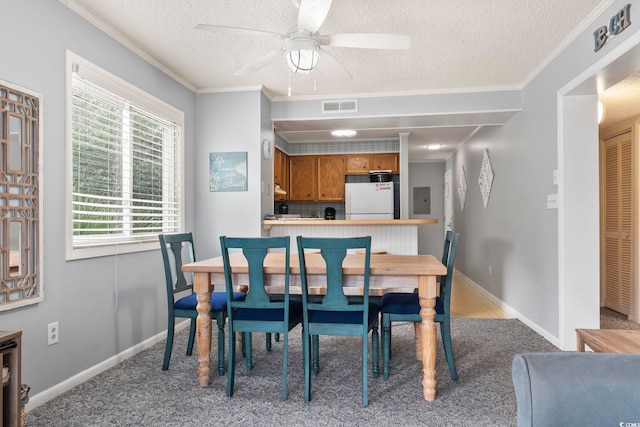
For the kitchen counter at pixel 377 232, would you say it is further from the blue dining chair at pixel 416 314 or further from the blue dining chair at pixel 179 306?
the blue dining chair at pixel 416 314

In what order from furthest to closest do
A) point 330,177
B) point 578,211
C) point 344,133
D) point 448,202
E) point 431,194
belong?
point 431,194
point 448,202
point 330,177
point 344,133
point 578,211

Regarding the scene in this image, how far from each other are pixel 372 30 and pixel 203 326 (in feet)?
7.69

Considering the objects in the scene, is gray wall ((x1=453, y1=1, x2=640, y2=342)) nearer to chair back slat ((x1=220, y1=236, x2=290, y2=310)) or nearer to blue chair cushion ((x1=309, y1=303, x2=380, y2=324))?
blue chair cushion ((x1=309, y1=303, x2=380, y2=324))

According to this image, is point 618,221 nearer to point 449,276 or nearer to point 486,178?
point 486,178

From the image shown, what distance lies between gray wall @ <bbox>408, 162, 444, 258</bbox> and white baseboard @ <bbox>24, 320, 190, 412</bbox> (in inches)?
246

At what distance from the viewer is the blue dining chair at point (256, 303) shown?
2229mm

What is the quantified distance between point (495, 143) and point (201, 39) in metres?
3.59

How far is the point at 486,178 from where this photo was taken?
17.1 ft

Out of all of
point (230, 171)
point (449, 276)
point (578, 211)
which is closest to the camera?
point (449, 276)

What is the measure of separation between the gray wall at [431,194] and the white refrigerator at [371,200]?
2634 millimetres

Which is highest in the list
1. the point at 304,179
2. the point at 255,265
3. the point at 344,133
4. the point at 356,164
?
the point at 344,133

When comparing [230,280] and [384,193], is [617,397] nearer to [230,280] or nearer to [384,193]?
[230,280]

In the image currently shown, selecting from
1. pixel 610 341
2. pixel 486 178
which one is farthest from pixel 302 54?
pixel 486 178

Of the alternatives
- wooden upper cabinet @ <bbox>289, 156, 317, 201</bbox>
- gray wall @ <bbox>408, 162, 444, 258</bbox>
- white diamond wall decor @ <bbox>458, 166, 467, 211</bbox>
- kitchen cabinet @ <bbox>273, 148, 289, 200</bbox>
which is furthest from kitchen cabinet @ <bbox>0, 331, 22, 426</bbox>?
gray wall @ <bbox>408, 162, 444, 258</bbox>
